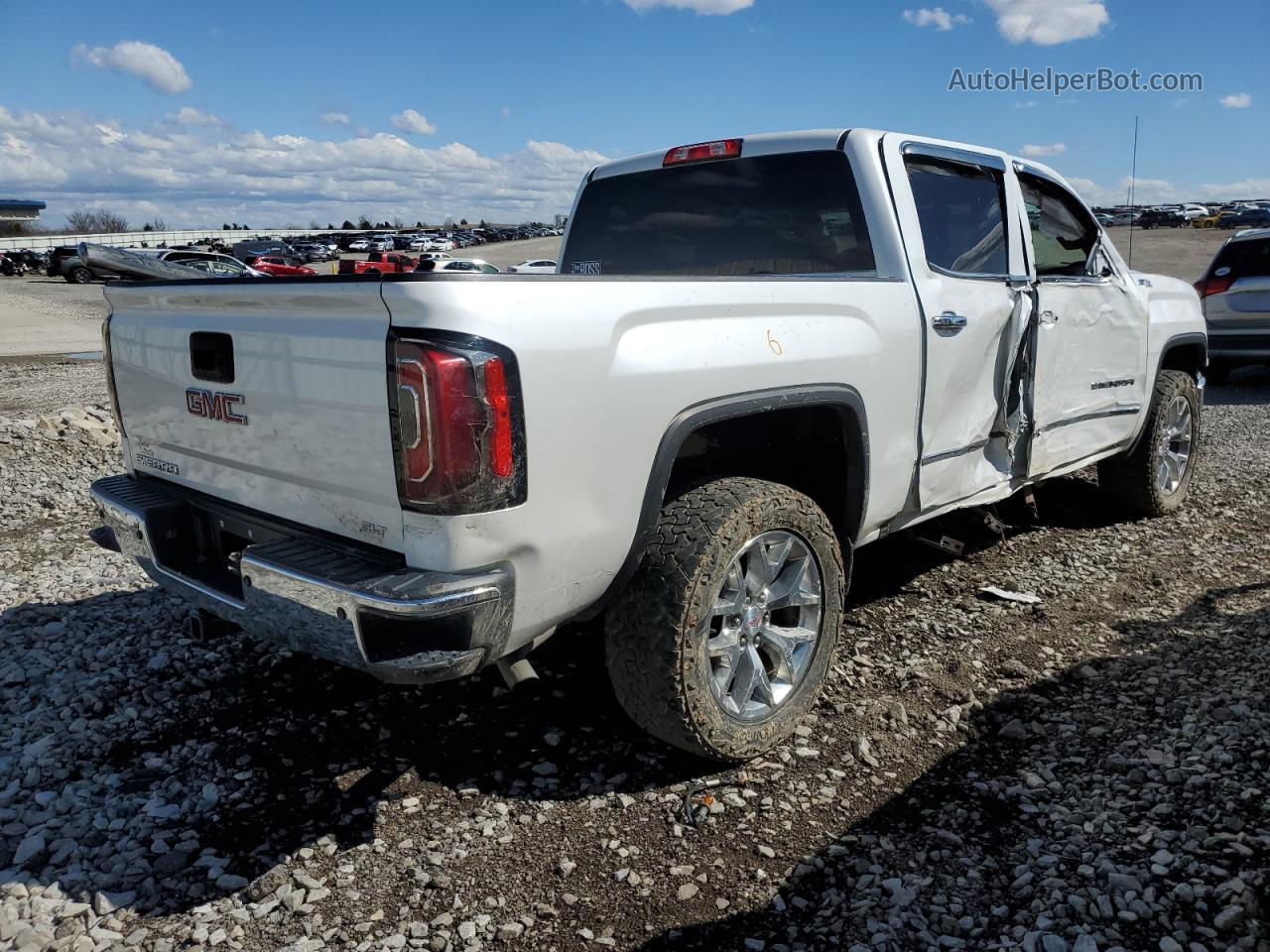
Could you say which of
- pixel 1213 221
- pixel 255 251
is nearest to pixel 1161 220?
pixel 1213 221

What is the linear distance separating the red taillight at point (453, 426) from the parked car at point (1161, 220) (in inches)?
2799

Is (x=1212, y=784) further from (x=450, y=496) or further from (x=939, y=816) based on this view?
(x=450, y=496)

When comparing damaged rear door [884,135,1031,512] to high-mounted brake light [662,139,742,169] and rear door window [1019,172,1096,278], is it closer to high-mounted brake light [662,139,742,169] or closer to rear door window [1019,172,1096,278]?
rear door window [1019,172,1096,278]

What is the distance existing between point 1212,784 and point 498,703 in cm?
231

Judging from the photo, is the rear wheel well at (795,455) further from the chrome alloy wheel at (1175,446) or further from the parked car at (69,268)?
the parked car at (69,268)

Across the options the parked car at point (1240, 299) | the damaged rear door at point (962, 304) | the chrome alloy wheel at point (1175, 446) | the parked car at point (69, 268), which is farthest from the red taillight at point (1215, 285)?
the parked car at point (69, 268)

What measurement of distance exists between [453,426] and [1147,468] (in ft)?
Result: 15.2

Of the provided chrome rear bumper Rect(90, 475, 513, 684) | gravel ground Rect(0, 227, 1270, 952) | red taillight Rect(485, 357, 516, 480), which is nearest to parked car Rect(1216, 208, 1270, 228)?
gravel ground Rect(0, 227, 1270, 952)

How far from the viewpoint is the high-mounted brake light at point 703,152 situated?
3946 millimetres

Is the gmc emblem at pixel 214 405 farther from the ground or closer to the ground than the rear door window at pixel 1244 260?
closer to the ground

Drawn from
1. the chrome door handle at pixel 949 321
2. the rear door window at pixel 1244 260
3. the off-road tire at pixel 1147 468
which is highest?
the rear door window at pixel 1244 260

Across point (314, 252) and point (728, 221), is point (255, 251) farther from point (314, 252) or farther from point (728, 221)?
point (728, 221)

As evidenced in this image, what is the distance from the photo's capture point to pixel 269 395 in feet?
8.55

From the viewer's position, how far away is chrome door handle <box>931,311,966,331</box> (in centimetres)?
347
